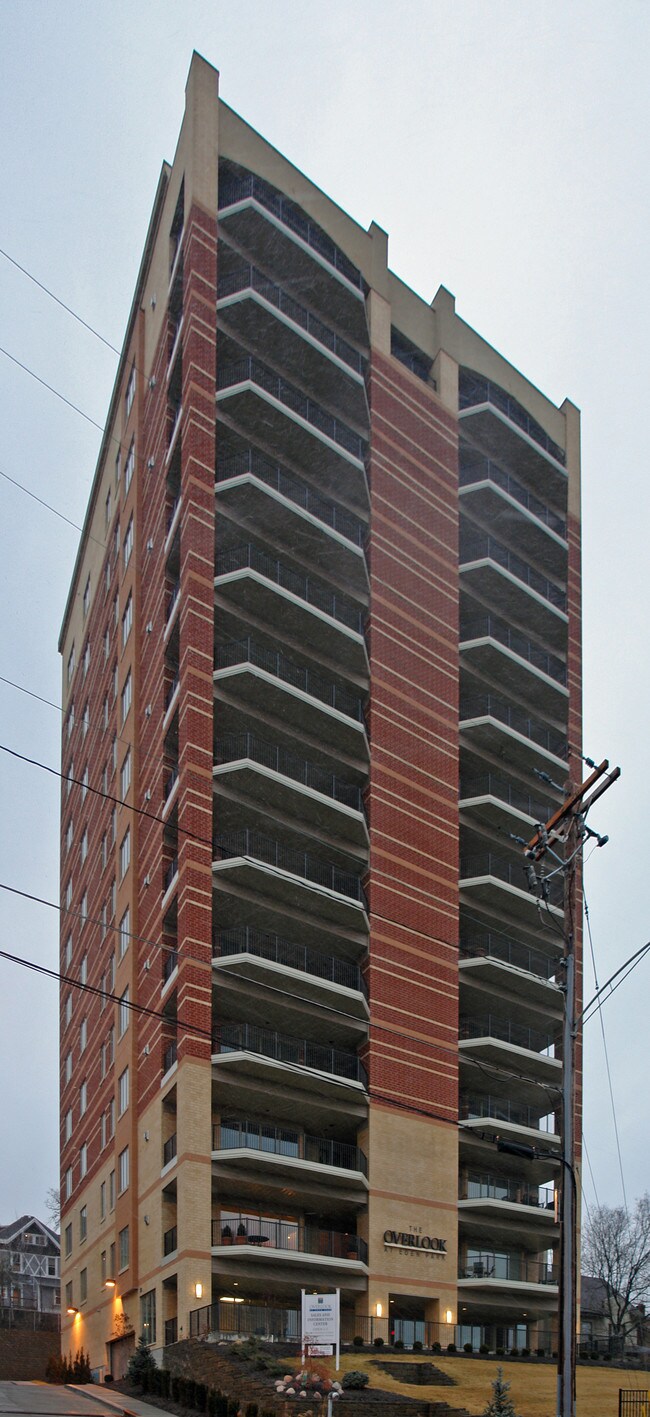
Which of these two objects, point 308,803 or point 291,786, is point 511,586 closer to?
point 308,803

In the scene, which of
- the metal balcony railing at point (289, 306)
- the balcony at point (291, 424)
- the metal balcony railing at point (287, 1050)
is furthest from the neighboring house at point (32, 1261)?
the metal balcony railing at point (289, 306)

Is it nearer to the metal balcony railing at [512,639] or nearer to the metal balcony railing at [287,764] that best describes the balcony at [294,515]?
the metal balcony railing at [287,764]

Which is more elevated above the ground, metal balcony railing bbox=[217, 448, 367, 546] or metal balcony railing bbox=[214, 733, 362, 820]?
metal balcony railing bbox=[217, 448, 367, 546]

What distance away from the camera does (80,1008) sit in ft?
254

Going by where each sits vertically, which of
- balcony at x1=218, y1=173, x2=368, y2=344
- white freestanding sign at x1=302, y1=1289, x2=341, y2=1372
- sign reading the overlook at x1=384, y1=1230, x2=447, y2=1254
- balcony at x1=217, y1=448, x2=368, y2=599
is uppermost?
balcony at x1=218, y1=173, x2=368, y2=344

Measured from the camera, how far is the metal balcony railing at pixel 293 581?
58.7 m

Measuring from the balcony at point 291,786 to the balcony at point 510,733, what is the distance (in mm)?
8876

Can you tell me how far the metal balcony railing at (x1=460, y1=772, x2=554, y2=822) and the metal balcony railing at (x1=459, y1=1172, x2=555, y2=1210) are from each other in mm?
15439

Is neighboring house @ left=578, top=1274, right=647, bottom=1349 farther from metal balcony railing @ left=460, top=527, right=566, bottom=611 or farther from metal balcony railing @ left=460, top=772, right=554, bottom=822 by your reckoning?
metal balcony railing @ left=460, top=527, right=566, bottom=611

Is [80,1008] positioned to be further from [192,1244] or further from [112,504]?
[192,1244]

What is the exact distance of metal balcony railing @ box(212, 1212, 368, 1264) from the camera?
163 feet

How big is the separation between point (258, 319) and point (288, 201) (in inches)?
236

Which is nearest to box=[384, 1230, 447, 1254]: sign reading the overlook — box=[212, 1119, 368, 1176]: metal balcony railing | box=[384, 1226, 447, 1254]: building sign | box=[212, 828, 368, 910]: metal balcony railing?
box=[384, 1226, 447, 1254]: building sign

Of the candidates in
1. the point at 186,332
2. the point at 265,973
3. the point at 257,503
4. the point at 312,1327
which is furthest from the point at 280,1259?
the point at 186,332
